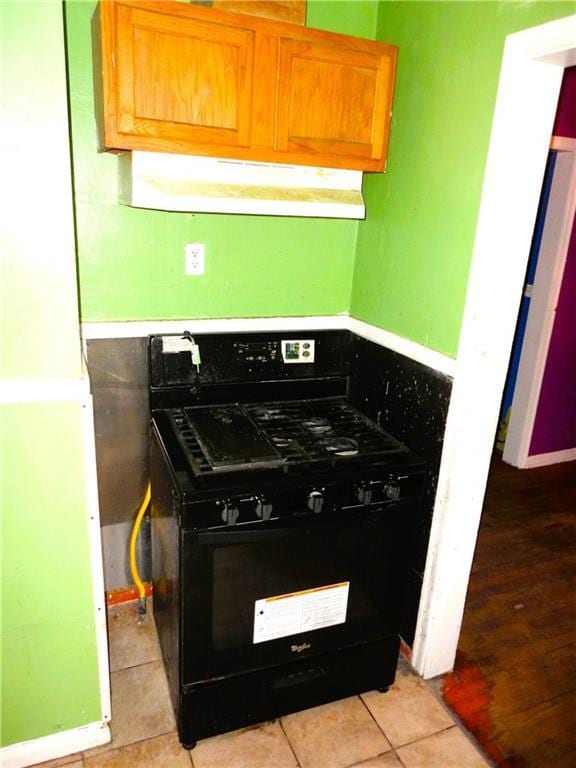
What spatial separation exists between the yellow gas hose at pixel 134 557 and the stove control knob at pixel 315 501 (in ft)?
2.70

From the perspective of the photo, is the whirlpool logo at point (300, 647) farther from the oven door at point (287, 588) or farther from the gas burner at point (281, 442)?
the gas burner at point (281, 442)

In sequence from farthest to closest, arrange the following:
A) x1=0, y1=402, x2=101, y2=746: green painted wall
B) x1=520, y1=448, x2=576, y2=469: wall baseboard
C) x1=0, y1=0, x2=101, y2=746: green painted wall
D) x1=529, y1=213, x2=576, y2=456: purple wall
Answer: x1=520, y1=448, x2=576, y2=469: wall baseboard < x1=529, y1=213, x2=576, y2=456: purple wall < x1=0, y1=402, x2=101, y2=746: green painted wall < x1=0, y1=0, x2=101, y2=746: green painted wall

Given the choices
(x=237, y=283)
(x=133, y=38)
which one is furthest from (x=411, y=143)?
(x=133, y=38)

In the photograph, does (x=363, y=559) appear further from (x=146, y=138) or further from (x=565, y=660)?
(x=146, y=138)

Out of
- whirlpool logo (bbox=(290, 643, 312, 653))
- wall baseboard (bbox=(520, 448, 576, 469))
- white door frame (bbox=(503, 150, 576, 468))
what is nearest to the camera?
whirlpool logo (bbox=(290, 643, 312, 653))

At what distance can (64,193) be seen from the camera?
1.24 m

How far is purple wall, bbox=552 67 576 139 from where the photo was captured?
306 cm

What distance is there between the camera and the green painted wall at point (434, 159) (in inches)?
59.3

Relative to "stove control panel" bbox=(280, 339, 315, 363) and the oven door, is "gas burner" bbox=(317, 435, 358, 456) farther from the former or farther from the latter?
"stove control panel" bbox=(280, 339, 315, 363)

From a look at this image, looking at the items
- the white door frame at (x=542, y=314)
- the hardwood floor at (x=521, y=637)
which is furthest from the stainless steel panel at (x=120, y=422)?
the white door frame at (x=542, y=314)

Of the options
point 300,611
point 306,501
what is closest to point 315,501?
point 306,501

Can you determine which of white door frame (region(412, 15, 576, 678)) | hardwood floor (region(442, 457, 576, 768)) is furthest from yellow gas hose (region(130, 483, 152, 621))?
hardwood floor (region(442, 457, 576, 768))

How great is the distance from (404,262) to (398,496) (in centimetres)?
79

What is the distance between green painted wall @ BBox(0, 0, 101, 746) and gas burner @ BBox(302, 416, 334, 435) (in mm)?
758
